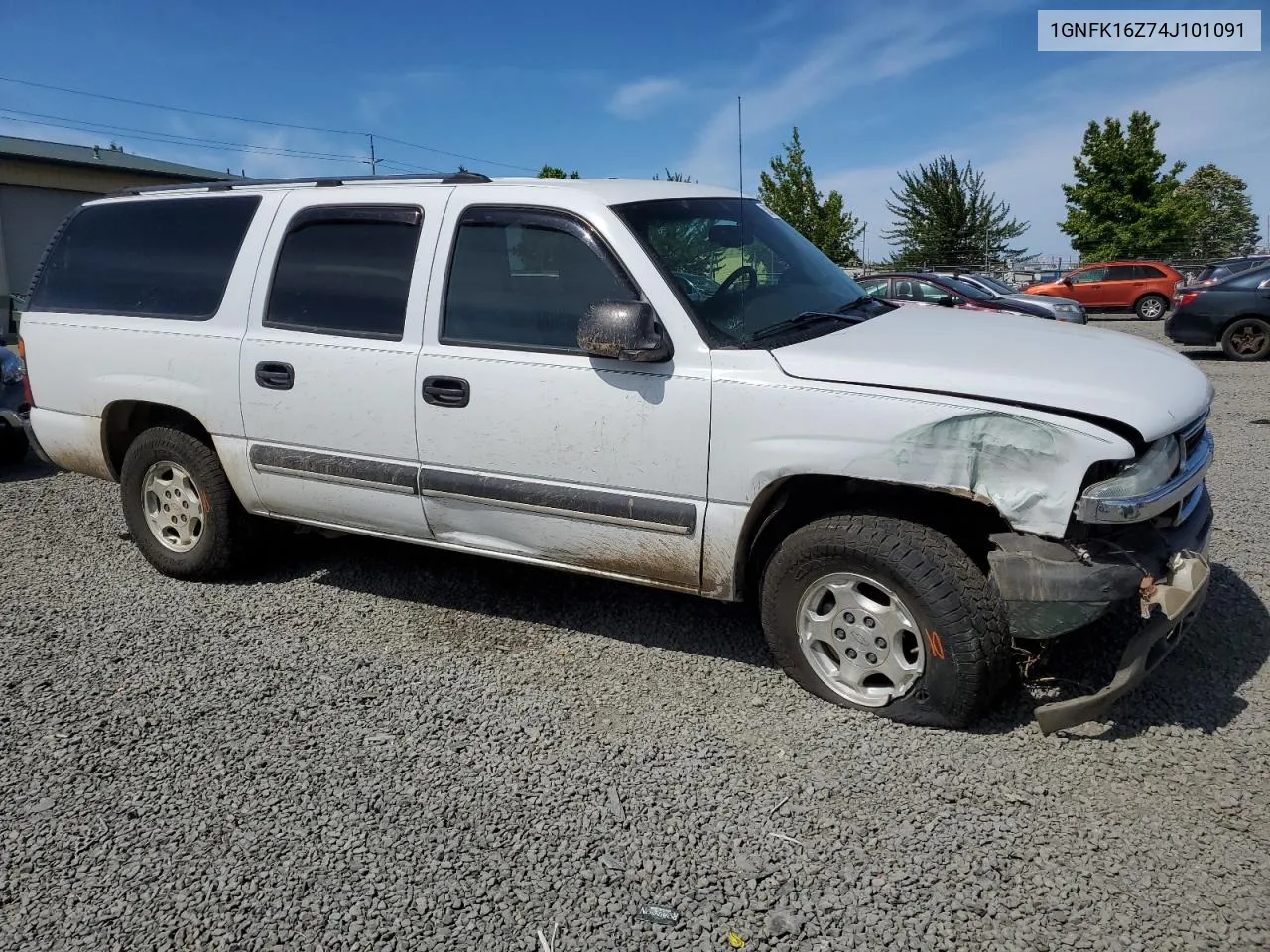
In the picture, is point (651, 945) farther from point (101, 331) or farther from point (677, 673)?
point (101, 331)

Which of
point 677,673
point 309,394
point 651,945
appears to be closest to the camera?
point 651,945

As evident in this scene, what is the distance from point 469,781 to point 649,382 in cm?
150

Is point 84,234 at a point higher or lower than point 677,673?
higher

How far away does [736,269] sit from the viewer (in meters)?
3.99

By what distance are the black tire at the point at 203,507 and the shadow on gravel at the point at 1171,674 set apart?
354 cm

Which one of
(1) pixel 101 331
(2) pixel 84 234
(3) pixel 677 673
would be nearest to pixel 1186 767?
(3) pixel 677 673

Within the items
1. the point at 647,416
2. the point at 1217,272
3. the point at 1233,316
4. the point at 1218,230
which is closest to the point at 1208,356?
the point at 1233,316

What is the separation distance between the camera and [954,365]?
127 inches

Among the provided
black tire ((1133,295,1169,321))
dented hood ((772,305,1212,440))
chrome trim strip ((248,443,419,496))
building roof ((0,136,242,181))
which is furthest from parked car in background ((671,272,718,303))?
black tire ((1133,295,1169,321))

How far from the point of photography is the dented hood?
120 inches

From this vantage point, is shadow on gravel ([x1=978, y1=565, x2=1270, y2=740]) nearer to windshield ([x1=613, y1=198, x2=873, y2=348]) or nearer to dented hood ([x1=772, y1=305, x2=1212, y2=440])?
dented hood ([x1=772, y1=305, x2=1212, y2=440])

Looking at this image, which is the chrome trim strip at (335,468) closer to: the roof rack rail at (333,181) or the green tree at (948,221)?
the roof rack rail at (333,181)

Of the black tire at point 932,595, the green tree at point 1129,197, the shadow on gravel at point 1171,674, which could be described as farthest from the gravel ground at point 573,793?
the green tree at point 1129,197

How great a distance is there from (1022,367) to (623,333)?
1.33 meters
